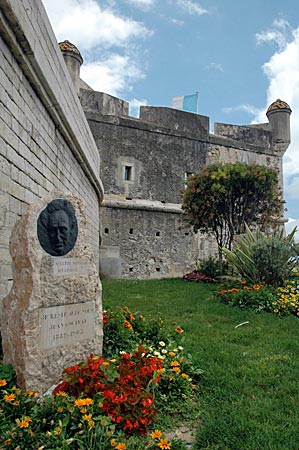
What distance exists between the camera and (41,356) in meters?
2.54

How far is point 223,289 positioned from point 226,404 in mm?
4787

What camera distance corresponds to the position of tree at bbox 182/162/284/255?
10359 millimetres

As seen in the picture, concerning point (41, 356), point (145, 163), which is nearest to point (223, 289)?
point (41, 356)

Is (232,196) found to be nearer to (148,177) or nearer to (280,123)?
(148,177)

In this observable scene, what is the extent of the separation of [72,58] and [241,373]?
11161 millimetres

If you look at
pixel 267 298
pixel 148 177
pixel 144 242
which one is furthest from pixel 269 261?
pixel 148 177

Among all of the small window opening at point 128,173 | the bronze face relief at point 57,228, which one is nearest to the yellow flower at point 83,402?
the bronze face relief at point 57,228

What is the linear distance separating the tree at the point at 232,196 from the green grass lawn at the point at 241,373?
453 cm

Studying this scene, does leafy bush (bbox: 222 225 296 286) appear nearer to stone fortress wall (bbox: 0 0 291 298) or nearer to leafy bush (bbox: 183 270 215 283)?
leafy bush (bbox: 183 270 215 283)

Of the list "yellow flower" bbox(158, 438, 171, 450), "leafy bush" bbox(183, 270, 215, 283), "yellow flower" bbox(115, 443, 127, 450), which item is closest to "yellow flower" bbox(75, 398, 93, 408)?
"yellow flower" bbox(115, 443, 127, 450)

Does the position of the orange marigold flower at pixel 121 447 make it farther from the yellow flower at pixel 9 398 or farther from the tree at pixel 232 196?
the tree at pixel 232 196

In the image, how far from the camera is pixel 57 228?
109 inches

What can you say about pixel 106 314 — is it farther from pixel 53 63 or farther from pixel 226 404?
pixel 53 63

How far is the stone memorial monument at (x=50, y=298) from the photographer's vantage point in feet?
8.19
